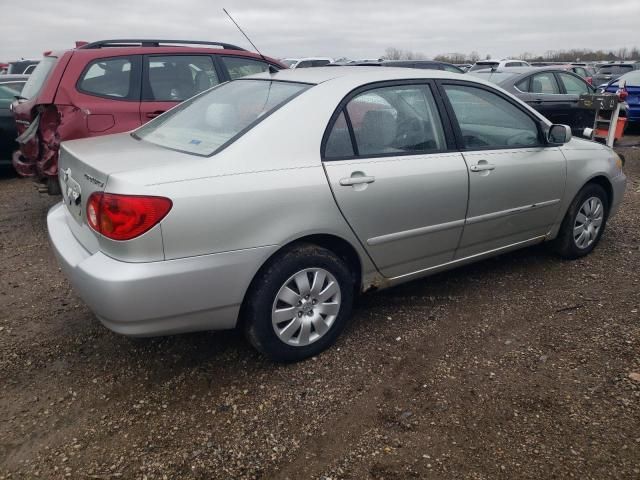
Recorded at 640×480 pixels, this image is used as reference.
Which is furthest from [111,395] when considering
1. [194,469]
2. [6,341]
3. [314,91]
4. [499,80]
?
[499,80]

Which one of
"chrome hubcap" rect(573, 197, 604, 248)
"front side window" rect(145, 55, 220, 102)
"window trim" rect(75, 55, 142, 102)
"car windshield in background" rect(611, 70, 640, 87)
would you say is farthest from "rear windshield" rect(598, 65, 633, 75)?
"window trim" rect(75, 55, 142, 102)

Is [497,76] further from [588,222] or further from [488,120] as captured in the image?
[488,120]

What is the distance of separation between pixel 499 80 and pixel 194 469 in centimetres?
876

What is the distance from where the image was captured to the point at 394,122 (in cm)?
338

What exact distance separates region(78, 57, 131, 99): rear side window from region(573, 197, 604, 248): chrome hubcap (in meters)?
4.24

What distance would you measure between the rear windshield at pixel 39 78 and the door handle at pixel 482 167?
426 centimetres

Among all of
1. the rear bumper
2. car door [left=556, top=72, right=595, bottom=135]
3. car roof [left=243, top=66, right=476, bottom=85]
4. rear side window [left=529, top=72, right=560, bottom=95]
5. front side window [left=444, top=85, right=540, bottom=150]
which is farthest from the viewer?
car door [left=556, top=72, right=595, bottom=135]

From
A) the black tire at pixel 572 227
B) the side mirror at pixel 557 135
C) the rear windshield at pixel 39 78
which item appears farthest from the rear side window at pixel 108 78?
the black tire at pixel 572 227

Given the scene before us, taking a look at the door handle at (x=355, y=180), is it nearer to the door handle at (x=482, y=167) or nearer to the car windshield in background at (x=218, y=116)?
the car windshield in background at (x=218, y=116)

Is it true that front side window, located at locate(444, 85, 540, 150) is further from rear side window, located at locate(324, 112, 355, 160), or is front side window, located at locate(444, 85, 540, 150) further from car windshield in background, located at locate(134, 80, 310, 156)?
car windshield in background, located at locate(134, 80, 310, 156)

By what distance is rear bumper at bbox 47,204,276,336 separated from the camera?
8.18 feet

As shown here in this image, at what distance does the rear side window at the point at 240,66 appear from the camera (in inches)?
239

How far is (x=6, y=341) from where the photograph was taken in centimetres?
339

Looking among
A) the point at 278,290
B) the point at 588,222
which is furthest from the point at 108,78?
the point at 588,222
